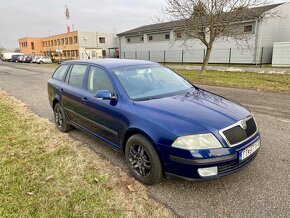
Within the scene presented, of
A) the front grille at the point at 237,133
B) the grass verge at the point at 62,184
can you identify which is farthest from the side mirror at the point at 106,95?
the front grille at the point at 237,133

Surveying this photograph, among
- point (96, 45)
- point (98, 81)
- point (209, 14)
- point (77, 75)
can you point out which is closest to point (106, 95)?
point (98, 81)

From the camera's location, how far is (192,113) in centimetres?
296

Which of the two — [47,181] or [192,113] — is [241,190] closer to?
[192,113]

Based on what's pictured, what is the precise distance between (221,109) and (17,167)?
10.1ft

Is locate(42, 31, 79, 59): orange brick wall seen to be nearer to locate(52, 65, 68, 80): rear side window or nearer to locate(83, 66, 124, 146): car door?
locate(52, 65, 68, 80): rear side window

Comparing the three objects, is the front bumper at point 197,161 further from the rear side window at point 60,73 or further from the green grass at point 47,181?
the rear side window at point 60,73

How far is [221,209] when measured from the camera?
103 inches

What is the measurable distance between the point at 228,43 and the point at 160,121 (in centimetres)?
2425

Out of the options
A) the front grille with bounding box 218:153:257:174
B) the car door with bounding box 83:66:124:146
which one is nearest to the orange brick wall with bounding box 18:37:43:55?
the car door with bounding box 83:66:124:146

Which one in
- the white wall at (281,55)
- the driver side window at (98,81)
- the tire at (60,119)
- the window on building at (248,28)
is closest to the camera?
the driver side window at (98,81)

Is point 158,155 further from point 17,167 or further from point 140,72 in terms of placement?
point 17,167

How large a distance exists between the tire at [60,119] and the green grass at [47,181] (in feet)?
1.12

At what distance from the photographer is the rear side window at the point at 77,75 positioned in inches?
175

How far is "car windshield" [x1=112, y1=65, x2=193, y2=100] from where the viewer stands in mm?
3582
